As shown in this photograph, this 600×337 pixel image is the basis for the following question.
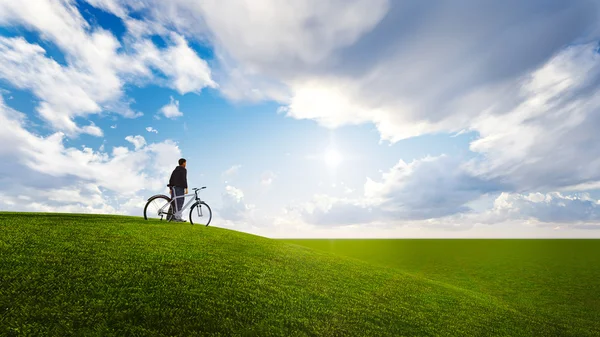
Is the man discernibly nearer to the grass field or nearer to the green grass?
the grass field

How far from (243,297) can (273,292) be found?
1309mm

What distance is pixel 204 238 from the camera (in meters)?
16.9

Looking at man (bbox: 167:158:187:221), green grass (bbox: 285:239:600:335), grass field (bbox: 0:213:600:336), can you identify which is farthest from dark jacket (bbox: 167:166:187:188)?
green grass (bbox: 285:239:600:335)

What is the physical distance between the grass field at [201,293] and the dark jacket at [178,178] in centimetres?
328

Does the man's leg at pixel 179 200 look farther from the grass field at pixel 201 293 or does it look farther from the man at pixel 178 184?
the grass field at pixel 201 293

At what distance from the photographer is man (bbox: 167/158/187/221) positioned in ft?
68.3

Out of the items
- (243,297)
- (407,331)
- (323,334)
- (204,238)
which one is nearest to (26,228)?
(204,238)

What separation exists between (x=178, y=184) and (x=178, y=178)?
383 millimetres

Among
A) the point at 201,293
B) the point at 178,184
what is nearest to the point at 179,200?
the point at 178,184

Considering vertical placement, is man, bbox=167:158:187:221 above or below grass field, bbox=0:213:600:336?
above

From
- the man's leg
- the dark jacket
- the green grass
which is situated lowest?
the green grass

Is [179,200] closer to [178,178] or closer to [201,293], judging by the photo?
[178,178]

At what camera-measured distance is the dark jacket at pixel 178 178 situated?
819 inches

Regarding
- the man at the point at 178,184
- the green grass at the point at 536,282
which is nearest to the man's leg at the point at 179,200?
the man at the point at 178,184
